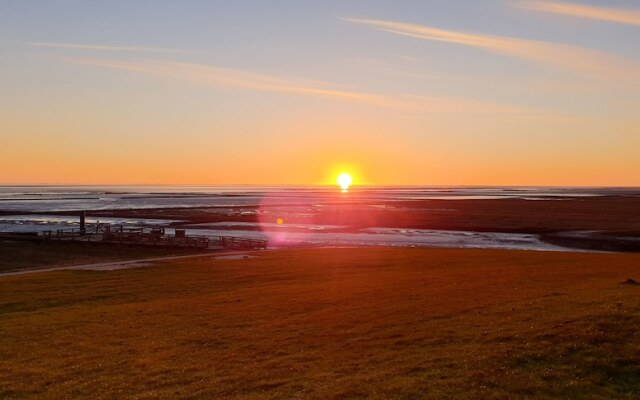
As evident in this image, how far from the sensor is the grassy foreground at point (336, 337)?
1455 centimetres

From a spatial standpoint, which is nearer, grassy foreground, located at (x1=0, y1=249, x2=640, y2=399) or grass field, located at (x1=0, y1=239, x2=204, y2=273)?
grassy foreground, located at (x1=0, y1=249, x2=640, y2=399)

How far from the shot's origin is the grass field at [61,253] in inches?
2013

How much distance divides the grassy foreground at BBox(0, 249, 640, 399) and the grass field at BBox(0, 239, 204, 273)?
19105 millimetres

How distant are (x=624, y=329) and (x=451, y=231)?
73.3m

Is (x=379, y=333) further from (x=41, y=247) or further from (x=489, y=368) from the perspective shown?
(x=41, y=247)

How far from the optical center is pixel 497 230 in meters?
89.4

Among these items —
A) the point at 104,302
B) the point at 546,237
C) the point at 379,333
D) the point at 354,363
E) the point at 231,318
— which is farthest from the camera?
the point at 546,237

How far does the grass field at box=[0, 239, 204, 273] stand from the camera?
168 ft

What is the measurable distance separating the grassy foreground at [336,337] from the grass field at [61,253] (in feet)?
62.7

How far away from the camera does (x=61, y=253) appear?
56688 mm

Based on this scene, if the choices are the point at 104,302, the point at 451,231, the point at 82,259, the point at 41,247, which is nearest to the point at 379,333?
the point at 104,302

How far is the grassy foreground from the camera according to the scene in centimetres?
1455

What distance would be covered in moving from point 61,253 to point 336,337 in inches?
1743

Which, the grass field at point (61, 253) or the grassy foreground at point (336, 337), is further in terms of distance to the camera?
the grass field at point (61, 253)
